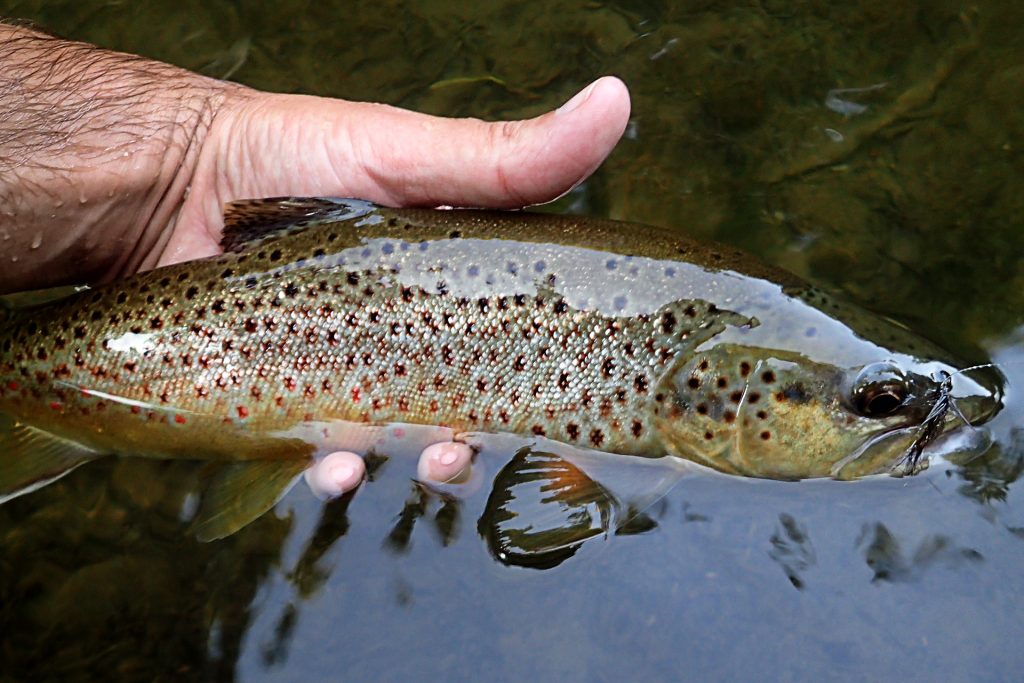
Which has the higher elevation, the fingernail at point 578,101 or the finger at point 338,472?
the fingernail at point 578,101

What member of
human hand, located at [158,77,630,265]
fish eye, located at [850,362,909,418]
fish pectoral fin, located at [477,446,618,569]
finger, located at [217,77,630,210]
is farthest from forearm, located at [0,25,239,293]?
fish eye, located at [850,362,909,418]

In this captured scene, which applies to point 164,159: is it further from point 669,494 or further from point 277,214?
point 669,494

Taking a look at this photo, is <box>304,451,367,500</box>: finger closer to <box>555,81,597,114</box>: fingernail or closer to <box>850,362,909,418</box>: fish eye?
<box>555,81,597,114</box>: fingernail

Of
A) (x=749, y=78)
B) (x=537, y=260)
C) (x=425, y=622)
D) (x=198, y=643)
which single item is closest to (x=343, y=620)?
(x=425, y=622)

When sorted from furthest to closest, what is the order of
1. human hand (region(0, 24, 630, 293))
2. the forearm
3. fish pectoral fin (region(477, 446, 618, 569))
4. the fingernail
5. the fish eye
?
1. the forearm
2. human hand (region(0, 24, 630, 293))
3. fish pectoral fin (region(477, 446, 618, 569))
4. the fingernail
5. the fish eye

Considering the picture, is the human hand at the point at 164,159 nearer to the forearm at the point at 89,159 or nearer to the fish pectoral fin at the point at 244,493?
the forearm at the point at 89,159

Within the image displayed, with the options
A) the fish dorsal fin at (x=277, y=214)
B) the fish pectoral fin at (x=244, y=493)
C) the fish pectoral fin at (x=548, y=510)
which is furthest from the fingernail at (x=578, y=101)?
the fish pectoral fin at (x=244, y=493)

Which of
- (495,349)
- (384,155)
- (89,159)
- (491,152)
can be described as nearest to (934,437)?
(495,349)
